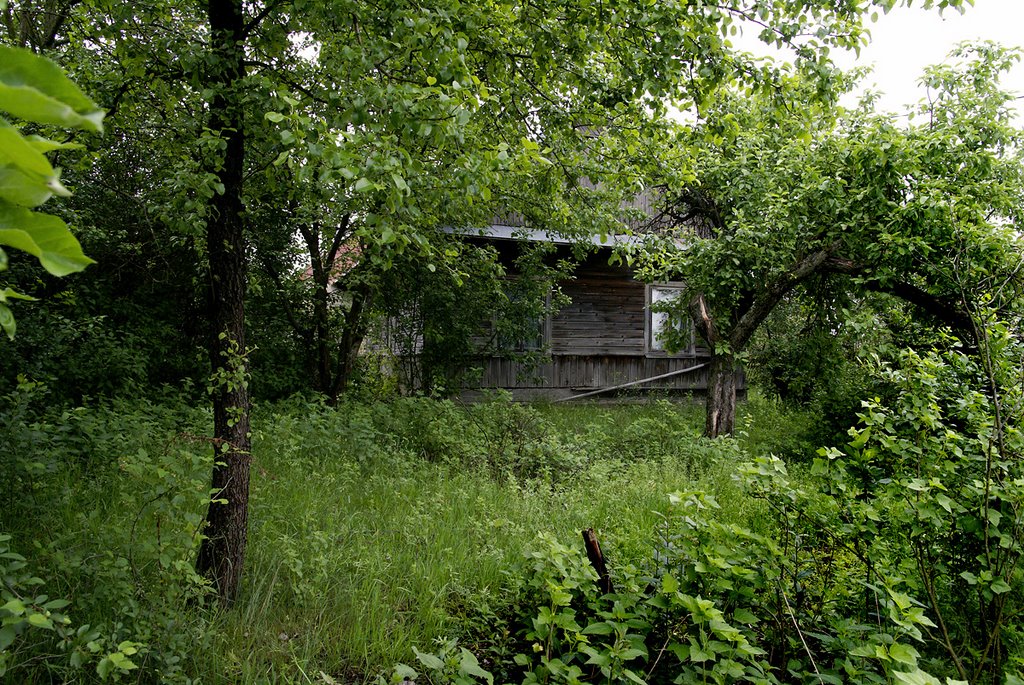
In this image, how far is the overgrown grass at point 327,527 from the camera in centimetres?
301

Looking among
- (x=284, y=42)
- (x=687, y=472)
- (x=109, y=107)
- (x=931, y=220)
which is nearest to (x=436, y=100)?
(x=284, y=42)

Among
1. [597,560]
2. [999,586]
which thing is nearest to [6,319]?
[597,560]

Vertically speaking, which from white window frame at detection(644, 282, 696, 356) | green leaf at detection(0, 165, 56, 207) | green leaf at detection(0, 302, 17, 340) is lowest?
green leaf at detection(0, 302, 17, 340)

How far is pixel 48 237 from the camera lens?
61 cm

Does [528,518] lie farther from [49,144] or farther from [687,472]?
[49,144]

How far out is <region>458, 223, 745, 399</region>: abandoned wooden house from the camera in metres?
14.0

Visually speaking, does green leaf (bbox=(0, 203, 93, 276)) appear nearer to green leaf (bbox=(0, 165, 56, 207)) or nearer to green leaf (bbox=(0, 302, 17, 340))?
green leaf (bbox=(0, 165, 56, 207))

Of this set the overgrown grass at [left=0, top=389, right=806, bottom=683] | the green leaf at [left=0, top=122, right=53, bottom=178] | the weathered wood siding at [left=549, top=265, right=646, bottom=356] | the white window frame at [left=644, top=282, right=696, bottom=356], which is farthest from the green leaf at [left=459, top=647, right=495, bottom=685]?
the white window frame at [left=644, top=282, right=696, bottom=356]

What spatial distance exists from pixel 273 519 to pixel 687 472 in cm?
463

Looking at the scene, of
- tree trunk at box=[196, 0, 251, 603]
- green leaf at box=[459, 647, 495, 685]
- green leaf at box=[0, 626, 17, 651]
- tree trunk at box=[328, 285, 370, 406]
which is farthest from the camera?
tree trunk at box=[328, 285, 370, 406]

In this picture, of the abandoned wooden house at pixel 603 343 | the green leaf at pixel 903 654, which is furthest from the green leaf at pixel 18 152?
the abandoned wooden house at pixel 603 343

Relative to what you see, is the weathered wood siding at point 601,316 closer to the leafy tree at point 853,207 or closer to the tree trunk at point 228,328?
the leafy tree at point 853,207

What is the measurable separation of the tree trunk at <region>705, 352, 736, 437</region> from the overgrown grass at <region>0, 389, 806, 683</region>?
1.83 m

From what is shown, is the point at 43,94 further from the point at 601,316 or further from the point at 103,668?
the point at 601,316
